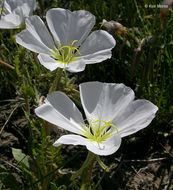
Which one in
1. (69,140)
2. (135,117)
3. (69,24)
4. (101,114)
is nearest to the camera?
(69,140)

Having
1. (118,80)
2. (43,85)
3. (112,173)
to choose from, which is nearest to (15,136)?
(43,85)

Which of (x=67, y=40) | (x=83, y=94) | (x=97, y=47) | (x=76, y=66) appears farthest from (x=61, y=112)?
(x=67, y=40)

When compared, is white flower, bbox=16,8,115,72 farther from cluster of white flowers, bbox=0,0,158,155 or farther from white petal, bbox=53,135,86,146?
white petal, bbox=53,135,86,146

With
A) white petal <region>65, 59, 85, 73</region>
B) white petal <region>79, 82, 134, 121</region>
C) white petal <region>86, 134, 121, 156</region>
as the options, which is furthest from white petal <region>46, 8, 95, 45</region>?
white petal <region>86, 134, 121, 156</region>

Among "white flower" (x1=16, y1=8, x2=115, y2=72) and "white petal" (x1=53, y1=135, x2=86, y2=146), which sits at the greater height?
"white flower" (x1=16, y1=8, x2=115, y2=72)

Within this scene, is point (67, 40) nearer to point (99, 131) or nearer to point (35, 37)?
point (35, 37)

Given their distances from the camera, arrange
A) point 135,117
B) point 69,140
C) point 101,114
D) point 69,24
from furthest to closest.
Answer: point 69,24
point 101,114
point 135,117
point 69,140

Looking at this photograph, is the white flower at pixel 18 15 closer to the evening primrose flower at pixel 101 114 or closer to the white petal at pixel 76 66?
the white petal at pixel 76 66
